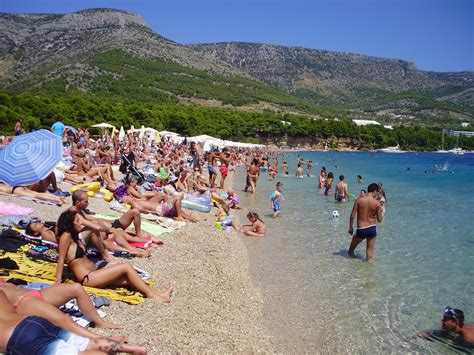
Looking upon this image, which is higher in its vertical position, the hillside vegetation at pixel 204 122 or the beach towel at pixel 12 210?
the hillside vegetation at pixel 204 122

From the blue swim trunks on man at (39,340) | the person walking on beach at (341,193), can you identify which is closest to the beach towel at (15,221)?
the blue swim trunks on man at (39,340)

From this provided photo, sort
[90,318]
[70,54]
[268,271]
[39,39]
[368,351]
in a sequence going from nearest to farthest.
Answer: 1. [90,318]
2. [368,351]
3. [268,271]
4. [70,54]
5. [39,39]

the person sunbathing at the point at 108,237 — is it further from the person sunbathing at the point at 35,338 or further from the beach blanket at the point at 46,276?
the person sunbathing at the point at 35,338

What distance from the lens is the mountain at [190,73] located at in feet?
256

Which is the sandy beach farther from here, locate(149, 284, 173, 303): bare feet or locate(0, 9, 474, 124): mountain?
locate(0, 9, 474, 124): mountain

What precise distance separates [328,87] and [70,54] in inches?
3580

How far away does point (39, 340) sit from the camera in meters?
2.88

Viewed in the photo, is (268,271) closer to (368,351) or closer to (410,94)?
(368,351)

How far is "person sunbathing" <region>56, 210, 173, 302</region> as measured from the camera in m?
4.69

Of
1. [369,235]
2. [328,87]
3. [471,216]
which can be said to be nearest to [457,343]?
[369,235]

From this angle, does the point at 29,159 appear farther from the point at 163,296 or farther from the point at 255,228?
the point at 255,228

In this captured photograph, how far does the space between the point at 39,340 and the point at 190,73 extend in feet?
325

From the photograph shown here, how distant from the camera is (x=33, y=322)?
2969 mm

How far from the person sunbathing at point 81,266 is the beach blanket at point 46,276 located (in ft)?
0.26
